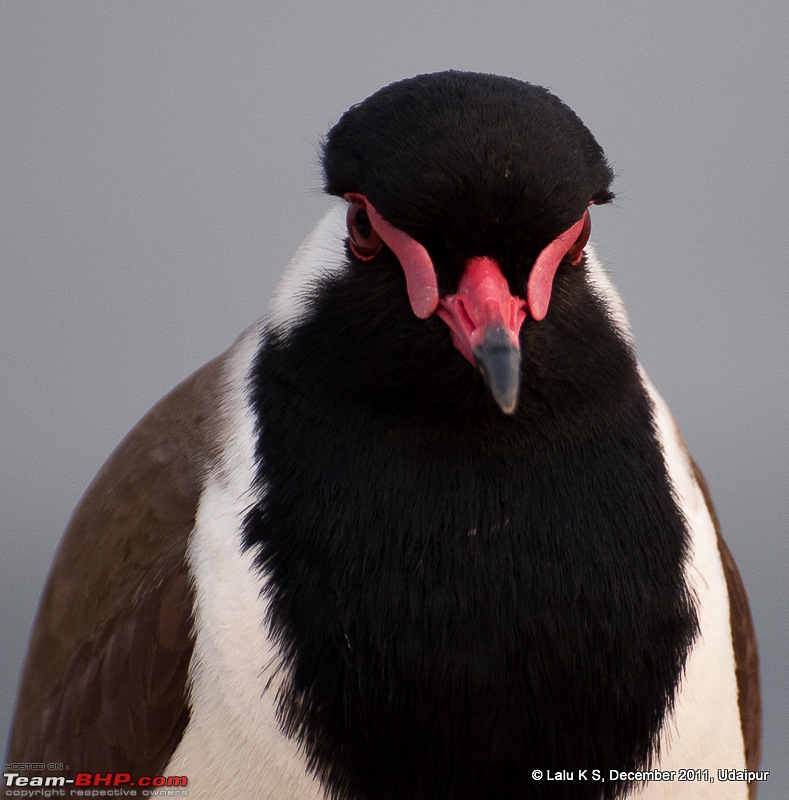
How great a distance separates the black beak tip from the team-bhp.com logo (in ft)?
4.37

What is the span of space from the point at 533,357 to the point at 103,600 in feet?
4.95

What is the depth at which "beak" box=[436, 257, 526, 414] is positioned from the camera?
2303mm

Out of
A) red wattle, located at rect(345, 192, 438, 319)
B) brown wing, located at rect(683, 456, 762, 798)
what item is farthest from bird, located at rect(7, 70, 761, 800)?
brown wing, located at rect(683, 456, 762, 798)

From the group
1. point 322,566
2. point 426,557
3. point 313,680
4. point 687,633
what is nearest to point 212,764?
point 313,680

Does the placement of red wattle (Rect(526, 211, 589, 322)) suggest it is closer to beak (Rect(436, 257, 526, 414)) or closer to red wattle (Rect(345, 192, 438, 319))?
beak (Rect(436, 257, 526, 414))

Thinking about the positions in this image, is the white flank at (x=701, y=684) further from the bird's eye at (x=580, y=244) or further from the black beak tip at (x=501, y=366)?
the black beak tip at (x=501, y=366)

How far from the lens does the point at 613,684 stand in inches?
104

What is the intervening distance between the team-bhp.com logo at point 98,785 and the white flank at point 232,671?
35 mm

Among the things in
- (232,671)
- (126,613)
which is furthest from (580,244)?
(126,613)

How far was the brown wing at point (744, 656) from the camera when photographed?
319 centimetres

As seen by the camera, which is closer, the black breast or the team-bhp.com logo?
the black breast

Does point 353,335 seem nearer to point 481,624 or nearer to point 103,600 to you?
point 481,624

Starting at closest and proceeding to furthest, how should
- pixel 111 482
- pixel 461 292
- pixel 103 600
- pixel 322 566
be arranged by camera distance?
1. pixel 461 292
2. pixel 322 566
3. pixel 103 600
4. pixel 111 482

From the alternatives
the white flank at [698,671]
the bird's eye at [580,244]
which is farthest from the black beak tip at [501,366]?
the white flank at [698,671]
